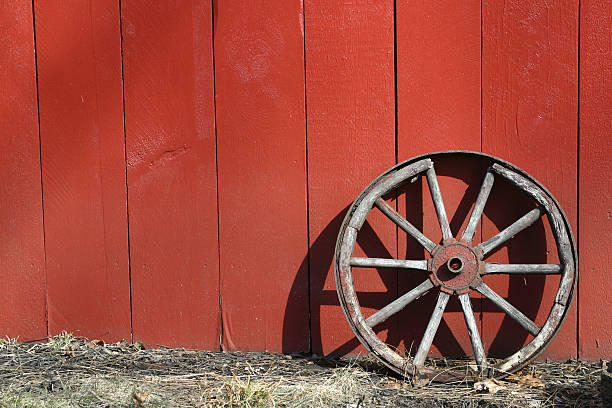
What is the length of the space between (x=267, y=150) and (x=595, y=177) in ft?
4.76

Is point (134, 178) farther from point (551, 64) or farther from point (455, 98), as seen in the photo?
point (551, 64)

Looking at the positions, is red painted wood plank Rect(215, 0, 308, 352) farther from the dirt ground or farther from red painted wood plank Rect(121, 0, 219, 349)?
the dirt ground

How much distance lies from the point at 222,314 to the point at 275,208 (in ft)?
1.86

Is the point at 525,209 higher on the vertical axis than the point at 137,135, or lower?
lower

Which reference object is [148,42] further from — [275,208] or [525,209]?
[525,209]

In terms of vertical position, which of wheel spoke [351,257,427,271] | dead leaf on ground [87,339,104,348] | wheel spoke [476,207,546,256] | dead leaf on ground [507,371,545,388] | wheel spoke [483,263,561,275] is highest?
wheel spoke [476,207,546,256]

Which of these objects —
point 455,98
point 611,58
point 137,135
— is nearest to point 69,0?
point 137,135

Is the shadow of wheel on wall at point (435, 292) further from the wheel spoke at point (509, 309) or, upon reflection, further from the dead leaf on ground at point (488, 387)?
the dead leaf on ground at point (488, 387)

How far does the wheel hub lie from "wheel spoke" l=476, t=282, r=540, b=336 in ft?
0.16

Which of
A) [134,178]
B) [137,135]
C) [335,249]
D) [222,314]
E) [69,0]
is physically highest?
[69,0]

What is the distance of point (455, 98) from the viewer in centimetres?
294

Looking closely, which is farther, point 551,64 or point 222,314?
point 222,314

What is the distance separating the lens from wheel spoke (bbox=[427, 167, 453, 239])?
282 centimetres

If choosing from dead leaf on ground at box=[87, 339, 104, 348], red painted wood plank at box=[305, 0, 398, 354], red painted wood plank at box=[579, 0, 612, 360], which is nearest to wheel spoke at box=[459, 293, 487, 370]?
red painted wood plank at box=[305, 0, 398, 354]
